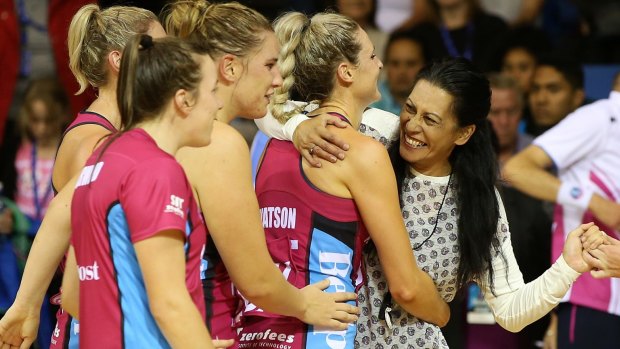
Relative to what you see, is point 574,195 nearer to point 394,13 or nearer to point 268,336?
point 268,336

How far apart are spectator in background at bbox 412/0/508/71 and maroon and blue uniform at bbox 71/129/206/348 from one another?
182 inches

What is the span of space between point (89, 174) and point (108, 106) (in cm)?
79

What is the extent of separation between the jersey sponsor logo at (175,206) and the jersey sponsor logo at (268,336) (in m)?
0.83

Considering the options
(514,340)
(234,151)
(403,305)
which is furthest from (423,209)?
(514,340)

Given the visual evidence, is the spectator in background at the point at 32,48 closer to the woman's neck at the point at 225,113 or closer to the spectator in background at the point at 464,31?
the spectator in background at the point at 464,31

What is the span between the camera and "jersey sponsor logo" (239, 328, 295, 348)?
10.9ft

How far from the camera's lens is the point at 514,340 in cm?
562

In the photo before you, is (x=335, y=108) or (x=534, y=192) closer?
(x=335, y=108)

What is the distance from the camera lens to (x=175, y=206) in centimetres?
261

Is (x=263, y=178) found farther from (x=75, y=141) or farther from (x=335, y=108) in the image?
(x=75, y=141)

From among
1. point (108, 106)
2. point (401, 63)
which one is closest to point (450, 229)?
point (108, 106)

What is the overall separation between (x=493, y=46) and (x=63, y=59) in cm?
269

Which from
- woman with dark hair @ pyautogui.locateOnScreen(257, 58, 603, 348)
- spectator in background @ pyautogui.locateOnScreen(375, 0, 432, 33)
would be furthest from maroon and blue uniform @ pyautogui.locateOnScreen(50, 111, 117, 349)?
spectator in background @ pyautogui.locateOnScreen(375, 0, 432, 33)

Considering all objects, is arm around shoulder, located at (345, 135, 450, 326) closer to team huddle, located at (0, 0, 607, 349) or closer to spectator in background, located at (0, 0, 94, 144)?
team huddle, located at (0, 0, 607, 349)
